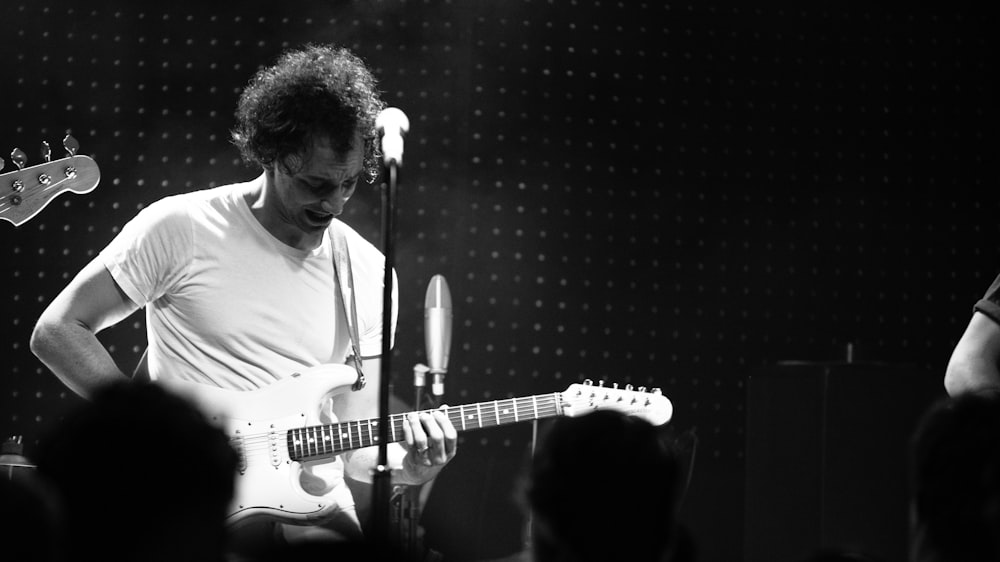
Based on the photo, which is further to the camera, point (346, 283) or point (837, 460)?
point (837, 460)

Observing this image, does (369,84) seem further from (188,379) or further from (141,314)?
(141,314)

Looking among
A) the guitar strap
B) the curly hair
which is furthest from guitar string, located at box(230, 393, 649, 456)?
the curly hair

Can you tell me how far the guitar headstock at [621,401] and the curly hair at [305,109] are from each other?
110 cm

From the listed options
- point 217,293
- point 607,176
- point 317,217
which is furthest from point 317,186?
point 607,176

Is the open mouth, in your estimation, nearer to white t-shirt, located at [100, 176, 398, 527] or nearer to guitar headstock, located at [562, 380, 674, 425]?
white t-shirt, located at [100, 176, 398, 527]

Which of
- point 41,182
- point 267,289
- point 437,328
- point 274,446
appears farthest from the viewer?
point 437,328

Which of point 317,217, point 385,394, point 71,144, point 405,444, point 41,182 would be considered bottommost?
point 405,444

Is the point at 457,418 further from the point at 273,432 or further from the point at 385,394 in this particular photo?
the point at 385,394

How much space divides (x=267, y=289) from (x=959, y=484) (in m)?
2.42

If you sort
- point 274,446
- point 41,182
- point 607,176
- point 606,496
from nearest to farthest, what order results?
point 606,496
point 274,446
point 41,182
point 607,176

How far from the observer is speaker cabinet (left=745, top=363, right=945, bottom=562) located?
382cm

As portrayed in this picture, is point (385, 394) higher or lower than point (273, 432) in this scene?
higher

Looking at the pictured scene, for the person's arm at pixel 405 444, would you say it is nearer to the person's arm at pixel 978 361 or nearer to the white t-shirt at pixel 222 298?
the white t-shirt at pixel 222 298

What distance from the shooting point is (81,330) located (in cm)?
312
